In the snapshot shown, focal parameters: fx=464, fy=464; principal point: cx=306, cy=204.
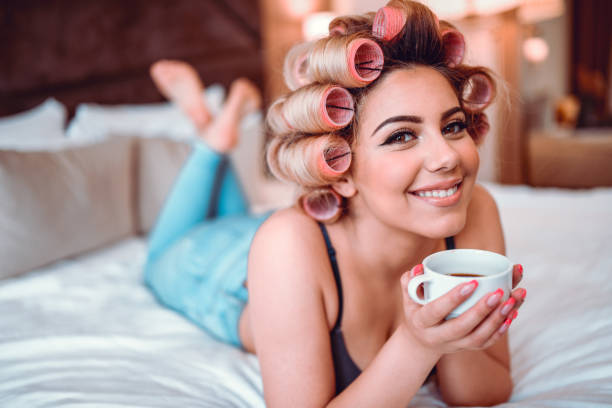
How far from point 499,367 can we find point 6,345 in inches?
42.4

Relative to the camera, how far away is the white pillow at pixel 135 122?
91.8 inches

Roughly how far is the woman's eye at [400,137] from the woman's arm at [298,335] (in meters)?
0.22

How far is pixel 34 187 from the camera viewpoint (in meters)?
1.52

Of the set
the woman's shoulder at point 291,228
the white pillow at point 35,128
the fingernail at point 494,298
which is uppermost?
the fingernail at point 494,298

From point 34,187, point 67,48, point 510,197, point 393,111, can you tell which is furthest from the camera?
point 67,48

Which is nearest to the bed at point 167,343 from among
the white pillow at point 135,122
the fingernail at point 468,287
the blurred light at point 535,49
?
the fingernail at point 468,287

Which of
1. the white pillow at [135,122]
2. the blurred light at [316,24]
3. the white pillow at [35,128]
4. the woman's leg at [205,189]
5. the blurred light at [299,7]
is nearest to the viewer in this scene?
the woman's leg at [205,189]

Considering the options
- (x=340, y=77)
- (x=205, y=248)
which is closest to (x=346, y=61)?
(x=340, y=77)

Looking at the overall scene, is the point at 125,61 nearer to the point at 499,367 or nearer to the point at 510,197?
the point at 510,197

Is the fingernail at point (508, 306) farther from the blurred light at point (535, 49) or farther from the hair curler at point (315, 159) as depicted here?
the blurred light at point (535, 49)

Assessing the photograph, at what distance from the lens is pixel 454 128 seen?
0.79m

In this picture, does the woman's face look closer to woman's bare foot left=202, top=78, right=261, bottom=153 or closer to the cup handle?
the cup handle

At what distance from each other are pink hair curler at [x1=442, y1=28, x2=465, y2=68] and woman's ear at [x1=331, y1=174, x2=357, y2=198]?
275mm

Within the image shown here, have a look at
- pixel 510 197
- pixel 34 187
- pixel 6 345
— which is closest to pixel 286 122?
pixel 6 345
